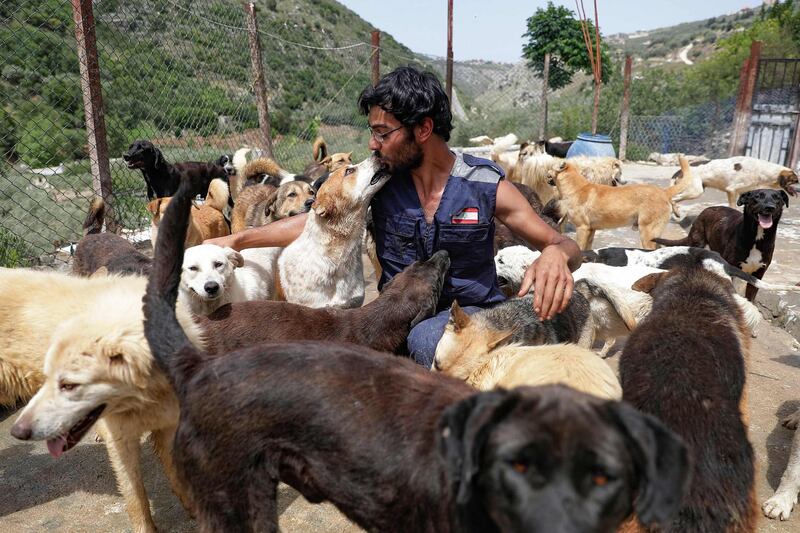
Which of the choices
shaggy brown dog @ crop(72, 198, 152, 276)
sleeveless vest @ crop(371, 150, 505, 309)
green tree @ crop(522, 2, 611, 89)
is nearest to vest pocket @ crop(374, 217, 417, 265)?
sleeveless vest @ crop(371, 150, 505, 309)

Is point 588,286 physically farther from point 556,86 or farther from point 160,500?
point 556,86

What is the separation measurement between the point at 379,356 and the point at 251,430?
49 centimetres

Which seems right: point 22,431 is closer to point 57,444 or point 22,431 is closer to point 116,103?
point 57,444

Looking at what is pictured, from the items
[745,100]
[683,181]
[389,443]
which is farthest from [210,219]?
[745,100]

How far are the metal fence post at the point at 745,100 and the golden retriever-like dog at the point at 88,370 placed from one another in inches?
685

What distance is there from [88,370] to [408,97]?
2.13 metres

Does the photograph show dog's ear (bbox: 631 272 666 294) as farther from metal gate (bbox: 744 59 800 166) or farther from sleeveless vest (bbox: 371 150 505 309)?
metal gate (bbox: 744 59 800 166)

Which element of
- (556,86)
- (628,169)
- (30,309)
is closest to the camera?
(30,309)

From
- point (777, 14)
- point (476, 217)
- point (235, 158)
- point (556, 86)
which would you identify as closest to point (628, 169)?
point (556, 86)

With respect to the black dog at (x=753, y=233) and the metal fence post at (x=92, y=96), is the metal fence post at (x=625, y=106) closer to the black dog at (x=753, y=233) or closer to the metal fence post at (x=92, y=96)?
the black dog at (x=753, y=233)

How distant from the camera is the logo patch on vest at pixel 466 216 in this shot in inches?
136

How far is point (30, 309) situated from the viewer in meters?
2.83

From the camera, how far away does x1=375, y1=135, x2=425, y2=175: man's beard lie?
3.43 m

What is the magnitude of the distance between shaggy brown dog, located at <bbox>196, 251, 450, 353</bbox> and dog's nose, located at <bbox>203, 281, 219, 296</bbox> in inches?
16.6
